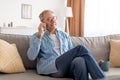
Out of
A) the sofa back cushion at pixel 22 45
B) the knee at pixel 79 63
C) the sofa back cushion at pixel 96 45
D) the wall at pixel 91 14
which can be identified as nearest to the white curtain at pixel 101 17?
the wall at pixel 91 14

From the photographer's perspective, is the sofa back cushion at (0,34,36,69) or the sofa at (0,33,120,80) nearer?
the sofa at (0,33,120,80)

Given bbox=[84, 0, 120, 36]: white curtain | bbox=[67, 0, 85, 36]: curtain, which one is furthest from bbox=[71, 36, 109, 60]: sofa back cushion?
bbox=[67, 0, 85, 36]: curtain

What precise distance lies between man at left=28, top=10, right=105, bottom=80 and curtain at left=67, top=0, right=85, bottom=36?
125 inches

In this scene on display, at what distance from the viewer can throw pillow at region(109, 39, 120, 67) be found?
9.28ft

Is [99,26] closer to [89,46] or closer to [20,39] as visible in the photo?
[89,46]

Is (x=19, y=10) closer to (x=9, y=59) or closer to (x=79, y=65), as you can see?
(x=9, y=59)

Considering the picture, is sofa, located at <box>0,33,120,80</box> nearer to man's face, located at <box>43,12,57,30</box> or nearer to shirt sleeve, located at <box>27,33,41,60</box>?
shirt sleeve, located at <box>27,33,41,60</box>

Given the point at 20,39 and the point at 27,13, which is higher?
the point at 27,13

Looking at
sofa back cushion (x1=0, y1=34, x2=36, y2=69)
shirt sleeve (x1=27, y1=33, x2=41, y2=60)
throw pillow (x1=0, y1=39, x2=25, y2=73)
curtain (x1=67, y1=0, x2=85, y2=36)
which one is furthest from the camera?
curtain (x1=67, y1=0, x2=85, y2=36)

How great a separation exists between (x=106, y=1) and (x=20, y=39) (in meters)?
3.31

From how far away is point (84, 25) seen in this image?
5.75 meters

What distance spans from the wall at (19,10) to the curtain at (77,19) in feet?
1.14

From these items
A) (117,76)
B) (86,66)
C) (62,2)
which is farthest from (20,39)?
(62,2)

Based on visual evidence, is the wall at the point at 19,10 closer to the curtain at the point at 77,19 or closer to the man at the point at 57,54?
the curtain at the point at 77,19
